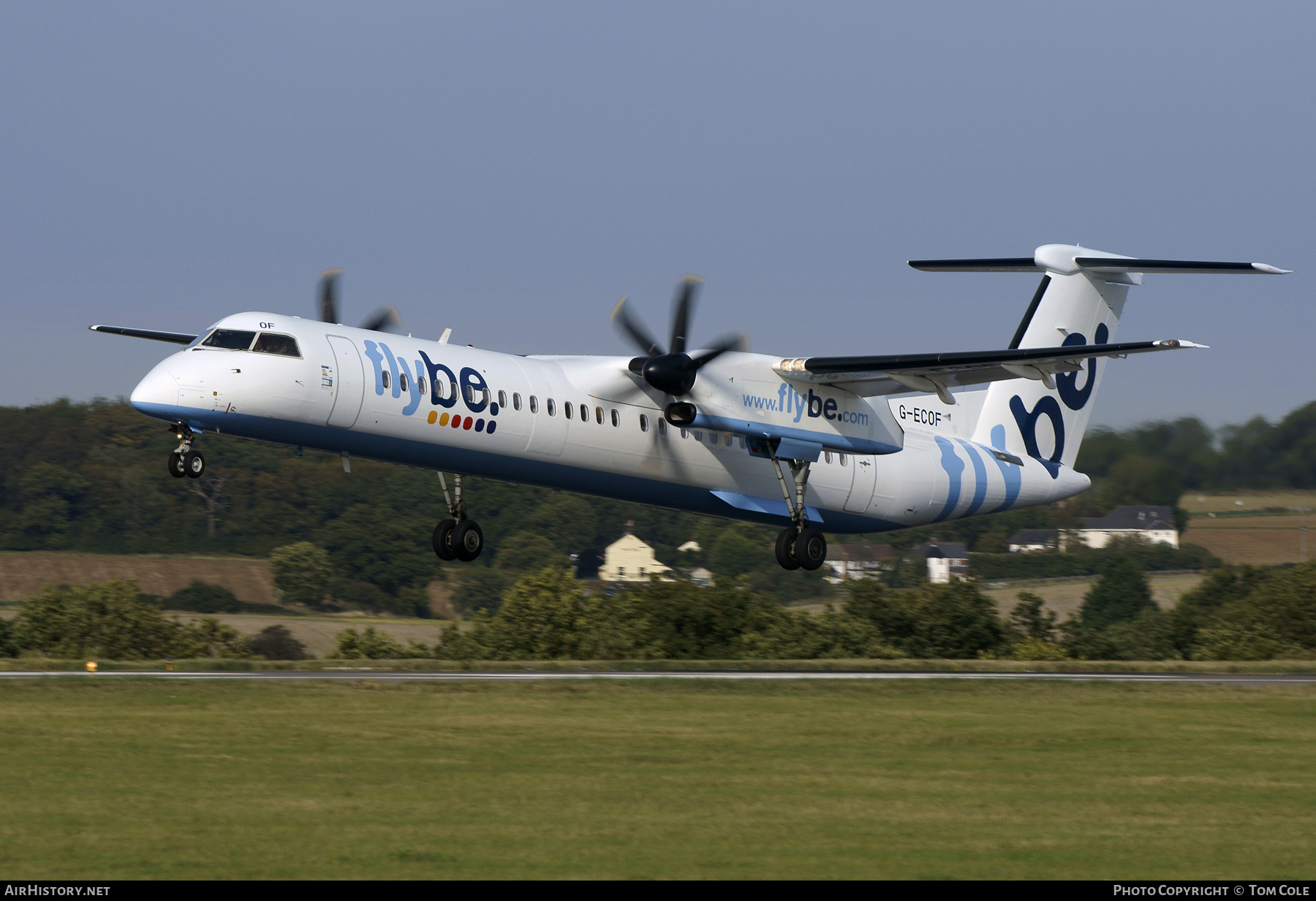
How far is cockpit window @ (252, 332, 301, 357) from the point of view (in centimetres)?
2186

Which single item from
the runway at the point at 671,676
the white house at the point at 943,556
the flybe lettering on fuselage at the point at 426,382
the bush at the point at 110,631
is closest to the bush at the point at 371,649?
the bush at the point at 110,631

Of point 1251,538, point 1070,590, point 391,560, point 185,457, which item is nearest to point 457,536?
point 185,457

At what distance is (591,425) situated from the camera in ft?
84.5

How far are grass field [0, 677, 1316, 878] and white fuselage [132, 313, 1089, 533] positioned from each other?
4327 millimetres

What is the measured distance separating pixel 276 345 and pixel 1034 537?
58.4 meters

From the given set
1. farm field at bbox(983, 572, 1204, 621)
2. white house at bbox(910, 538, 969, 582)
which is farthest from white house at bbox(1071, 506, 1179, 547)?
white house at bbox(910, 538, 969, 582)

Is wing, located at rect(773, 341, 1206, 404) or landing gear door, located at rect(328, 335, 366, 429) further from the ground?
wing, located at rect(773, 341, 1206, 404)

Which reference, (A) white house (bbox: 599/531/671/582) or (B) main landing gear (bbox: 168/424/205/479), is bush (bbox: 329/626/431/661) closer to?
(A) white house (bbox: 599/531/671/582)

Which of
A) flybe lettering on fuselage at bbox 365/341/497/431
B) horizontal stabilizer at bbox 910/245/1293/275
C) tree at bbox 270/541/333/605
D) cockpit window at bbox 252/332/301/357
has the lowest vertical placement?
tree at bbox 270/541/333/605

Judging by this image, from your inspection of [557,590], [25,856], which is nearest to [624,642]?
[557,590]

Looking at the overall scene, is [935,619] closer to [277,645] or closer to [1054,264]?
[1054,264]

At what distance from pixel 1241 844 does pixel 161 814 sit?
1230 cm

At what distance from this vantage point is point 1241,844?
54.0 ft

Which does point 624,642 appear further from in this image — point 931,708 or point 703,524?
point 703,524
